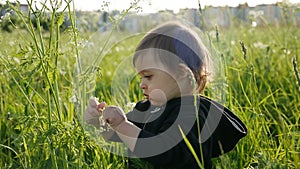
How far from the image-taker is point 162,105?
1.69 m

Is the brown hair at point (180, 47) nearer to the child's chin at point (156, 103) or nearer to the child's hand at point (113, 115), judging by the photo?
the child's chin at point (156, 103)

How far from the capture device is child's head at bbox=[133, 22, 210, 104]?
1639mm

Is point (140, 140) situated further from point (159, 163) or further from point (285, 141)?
point (285, 141)

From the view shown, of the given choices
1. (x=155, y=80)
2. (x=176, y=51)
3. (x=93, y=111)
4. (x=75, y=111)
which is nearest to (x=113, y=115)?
(x=93, y=111)

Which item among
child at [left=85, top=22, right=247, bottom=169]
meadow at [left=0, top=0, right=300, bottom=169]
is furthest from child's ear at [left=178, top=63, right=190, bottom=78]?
meadow at [left=0, top=0, right=300, bottom=169]

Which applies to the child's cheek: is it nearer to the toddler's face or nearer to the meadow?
the toddler's face

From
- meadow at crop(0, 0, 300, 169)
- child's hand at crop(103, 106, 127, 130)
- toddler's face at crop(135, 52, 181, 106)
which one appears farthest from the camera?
toddler's face at crop(135, 52, 181, 106)

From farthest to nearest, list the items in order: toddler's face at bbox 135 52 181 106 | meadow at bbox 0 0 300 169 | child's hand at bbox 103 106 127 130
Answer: toddler's face at bbox 135 52 181 106, child's hand at bbox 103 106 127 130, meadow at bbox 0 0 300 169

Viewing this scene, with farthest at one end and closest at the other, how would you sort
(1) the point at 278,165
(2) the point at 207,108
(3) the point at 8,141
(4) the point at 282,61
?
(4) the point at 282,61 → (3) the point at 8,141 → (2) the point at 207,108 → (1) the point at 278,165

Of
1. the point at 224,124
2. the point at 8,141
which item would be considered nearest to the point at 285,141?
the point at 224,124

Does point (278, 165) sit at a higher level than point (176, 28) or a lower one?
lower

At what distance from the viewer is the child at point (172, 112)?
152 cm

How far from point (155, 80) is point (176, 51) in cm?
11

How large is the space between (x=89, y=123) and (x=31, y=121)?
193 mm
